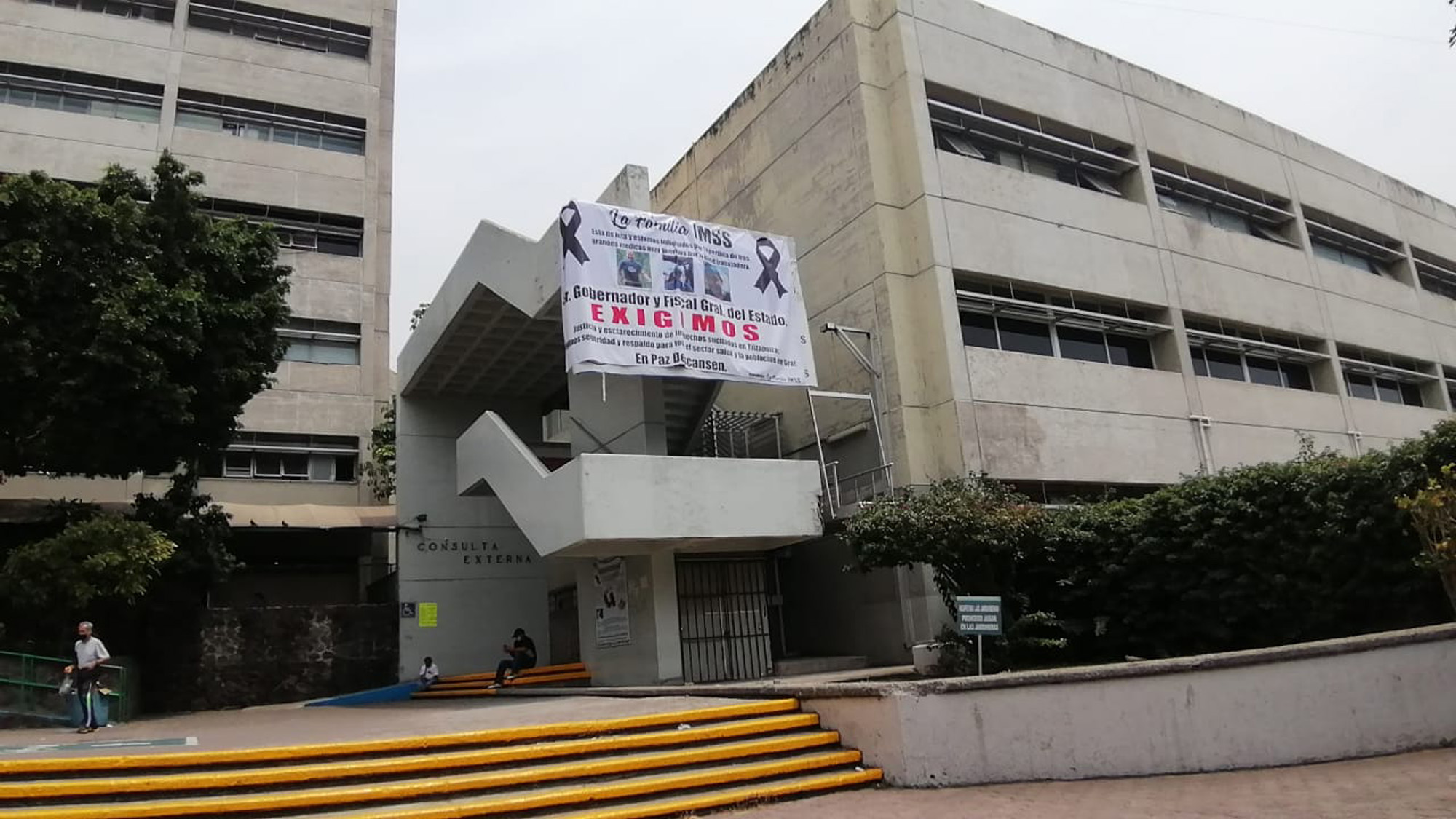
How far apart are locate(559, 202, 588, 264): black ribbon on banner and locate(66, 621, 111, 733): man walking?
7901 mm

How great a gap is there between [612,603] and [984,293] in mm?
8716

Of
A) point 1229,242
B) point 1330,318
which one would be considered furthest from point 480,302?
point 1330,318

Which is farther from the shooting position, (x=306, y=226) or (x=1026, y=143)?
(x=306, y=226)

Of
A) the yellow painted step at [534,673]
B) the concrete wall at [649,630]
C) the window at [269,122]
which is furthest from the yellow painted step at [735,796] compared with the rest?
the window at [269,122]

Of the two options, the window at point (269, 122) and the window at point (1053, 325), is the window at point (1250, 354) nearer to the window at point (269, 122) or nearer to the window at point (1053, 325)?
the window at point (1053, 325)

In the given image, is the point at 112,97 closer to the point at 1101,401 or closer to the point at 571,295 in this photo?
the point at 571,295

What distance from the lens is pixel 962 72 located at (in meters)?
17.9

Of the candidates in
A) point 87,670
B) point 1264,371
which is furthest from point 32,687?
point 1264,371

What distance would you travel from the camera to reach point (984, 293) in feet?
56.4

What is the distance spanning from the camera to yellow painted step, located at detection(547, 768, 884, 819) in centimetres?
680

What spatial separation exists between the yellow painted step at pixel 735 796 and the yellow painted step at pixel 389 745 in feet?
4.31

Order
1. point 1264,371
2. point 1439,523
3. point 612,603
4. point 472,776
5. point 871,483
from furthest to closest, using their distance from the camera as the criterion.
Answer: point 1264,371 → point 871,483 → point 612,603 → point 1439,523 → point 472,776

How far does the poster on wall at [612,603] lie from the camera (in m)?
15.0

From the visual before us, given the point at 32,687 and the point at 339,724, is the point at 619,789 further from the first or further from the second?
the point at 32,687
